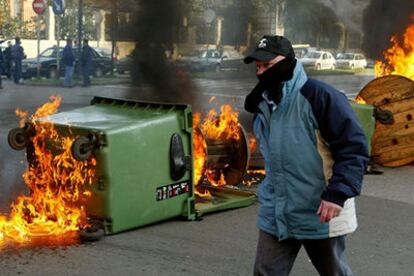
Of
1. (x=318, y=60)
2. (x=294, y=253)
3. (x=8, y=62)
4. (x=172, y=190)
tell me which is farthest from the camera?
(x=318, y=60)

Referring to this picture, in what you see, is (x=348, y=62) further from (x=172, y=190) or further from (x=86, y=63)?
(x=172, y=190)

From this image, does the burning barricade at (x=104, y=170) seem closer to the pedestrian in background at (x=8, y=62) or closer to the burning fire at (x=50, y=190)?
the burning fire at (x=50, y=190)

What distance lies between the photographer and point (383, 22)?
13.7 m

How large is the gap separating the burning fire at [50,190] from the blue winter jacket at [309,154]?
2.25 m

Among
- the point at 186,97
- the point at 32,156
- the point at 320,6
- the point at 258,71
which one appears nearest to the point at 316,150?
the point at 258,71

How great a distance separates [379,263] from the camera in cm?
483

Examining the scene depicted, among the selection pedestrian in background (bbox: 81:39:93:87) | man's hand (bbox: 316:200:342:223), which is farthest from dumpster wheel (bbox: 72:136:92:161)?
pedestrian in background (bbox: 81:39:93:87)

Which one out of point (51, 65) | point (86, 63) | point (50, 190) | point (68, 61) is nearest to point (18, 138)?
point (50, 190)

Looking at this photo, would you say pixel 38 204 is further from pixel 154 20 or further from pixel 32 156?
pixel 154 20

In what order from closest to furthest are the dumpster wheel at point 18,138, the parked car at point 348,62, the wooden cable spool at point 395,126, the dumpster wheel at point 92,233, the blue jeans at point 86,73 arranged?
the dumpster wheel at point 92,233, the dumpster wheel at point 18,138, the wooden cable spool at point 395,126, the blue jeans at point 86,73, the parked car at point 348,62

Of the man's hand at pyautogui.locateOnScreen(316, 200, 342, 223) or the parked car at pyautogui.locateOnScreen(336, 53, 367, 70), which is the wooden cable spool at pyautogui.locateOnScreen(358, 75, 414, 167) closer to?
the man's hand at pyautogui.locateOnScreen(316, 200, 342, 223)

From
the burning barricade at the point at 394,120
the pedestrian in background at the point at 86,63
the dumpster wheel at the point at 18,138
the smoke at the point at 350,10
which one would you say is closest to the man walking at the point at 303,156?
the dumpster wheel at the point at 18,138

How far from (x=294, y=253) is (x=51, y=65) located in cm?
2269

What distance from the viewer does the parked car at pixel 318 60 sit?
28.0m
